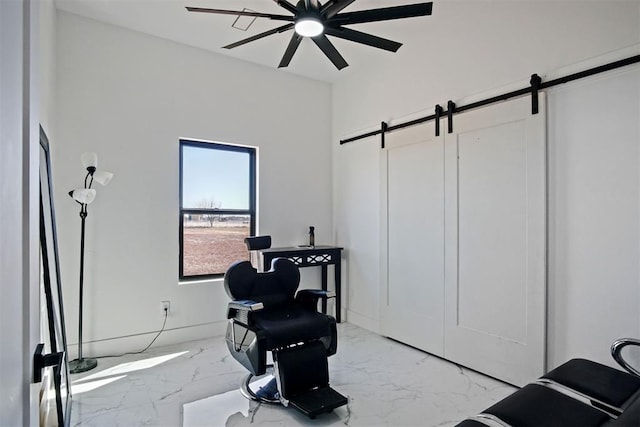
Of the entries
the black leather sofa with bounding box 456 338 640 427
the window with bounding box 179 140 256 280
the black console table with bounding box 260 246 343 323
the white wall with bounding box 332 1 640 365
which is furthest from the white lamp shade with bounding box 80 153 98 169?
the black leather sofa with bounding box 456 338 640 427

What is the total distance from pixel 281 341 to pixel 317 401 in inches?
16.9

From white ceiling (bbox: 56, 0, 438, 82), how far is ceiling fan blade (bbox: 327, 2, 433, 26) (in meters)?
0.96

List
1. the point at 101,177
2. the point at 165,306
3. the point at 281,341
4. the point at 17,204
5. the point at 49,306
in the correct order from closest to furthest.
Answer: the point at 17,204 → the point at 49,306 → the point at 281,341 → the point at 101,177 → the point at 165,306

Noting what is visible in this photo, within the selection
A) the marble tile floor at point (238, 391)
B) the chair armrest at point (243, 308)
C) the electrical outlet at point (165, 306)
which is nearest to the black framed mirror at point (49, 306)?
the marble tile floor at point (238, 391)

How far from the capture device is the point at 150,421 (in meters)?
2.21

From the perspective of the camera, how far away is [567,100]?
241cm

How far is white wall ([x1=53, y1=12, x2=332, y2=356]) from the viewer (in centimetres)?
308

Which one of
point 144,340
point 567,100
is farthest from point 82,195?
point 567,100

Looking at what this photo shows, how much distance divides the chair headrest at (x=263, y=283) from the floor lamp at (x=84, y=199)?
4.17ft

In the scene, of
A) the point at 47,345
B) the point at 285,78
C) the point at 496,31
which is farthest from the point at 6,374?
the point at 285,78

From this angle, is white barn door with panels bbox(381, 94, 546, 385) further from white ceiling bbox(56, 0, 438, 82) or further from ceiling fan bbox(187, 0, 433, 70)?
ceiling fan bbox(187, 0, 433, 70)

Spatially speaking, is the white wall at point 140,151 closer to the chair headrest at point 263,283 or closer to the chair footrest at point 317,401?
the chair headrest at point 263,283

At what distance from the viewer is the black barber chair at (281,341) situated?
230 centimetres

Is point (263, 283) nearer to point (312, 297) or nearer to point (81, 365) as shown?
point (312, 297)
